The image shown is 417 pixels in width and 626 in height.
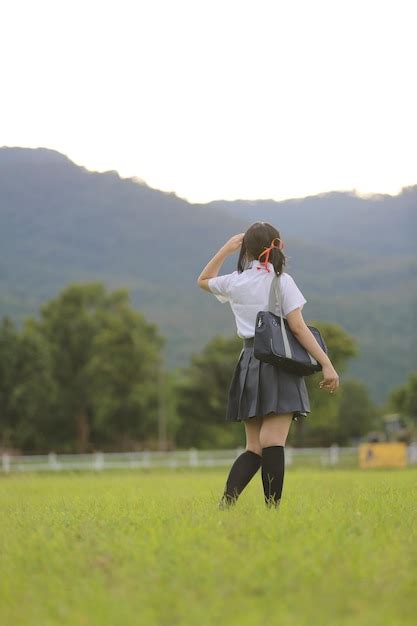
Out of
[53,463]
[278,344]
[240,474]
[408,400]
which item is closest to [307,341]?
[278,344]

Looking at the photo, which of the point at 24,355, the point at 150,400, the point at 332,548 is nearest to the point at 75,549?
the point at 332,548

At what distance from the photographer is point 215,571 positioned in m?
4.05

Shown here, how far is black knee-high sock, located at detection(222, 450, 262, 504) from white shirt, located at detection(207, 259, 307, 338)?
2.44 ft

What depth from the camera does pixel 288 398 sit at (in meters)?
6.50

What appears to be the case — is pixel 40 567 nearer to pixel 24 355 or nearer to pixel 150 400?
pixel 24 355

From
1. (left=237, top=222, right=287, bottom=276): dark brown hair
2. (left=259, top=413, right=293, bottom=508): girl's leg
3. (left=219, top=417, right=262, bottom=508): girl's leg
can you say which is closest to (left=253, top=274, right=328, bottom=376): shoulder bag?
(left=237, top=222, right=287, bottom=276): dark brown hair

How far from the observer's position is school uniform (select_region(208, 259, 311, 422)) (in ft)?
21.3

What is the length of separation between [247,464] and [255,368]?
23.7 inches

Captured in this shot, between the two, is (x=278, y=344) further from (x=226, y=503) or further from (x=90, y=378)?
(x=90, y=378)

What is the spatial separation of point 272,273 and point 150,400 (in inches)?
2853

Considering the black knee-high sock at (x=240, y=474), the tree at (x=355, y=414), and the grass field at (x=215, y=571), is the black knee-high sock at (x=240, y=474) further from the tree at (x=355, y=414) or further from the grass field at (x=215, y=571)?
the tree at (x=355, y=414)

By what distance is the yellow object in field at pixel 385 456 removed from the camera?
3428cm

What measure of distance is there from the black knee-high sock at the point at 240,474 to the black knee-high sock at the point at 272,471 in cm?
8

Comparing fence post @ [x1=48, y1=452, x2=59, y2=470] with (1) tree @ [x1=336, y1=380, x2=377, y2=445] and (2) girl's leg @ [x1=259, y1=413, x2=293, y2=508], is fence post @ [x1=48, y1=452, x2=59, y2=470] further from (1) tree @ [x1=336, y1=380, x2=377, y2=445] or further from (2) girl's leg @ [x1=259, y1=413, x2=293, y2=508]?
(1) tree @ [x1=336, y1=380, x2=377, y2=445]
